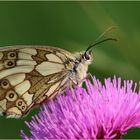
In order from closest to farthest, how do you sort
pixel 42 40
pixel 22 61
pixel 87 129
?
pixel 87 129 → pixel 22 61 → pixel 42 40

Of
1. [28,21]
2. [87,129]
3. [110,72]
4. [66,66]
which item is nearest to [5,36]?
[28,21]

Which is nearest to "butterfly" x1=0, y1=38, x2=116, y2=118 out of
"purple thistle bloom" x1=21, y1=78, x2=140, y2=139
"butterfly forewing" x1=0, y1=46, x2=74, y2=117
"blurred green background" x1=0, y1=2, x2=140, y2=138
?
"butterfly forewing" x1=0, y1=46, x2=74, y2=117

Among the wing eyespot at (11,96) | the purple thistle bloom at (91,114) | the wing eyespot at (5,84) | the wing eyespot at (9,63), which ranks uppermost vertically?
the wing eyespot at (9,63)

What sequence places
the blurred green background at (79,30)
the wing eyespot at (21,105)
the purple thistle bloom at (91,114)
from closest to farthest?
1. the purple thistle bloom at (91,114)
2. the wing eyespot at (21,105)
3. the blurred green background at (79,30)

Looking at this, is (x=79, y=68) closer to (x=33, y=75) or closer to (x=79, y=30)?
(x=33, y=75)

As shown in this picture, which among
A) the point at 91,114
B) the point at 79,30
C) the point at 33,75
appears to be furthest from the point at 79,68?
the point at 79,30

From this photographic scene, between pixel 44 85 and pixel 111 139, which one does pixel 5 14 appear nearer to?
pixel 44 85

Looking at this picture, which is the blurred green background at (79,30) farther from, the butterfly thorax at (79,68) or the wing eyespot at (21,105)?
the wing eyespot at (21,105)

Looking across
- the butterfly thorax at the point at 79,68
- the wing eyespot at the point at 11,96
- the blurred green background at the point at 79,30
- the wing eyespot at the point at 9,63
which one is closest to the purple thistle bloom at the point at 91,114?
the butterfly thorax at the point at 79,68
